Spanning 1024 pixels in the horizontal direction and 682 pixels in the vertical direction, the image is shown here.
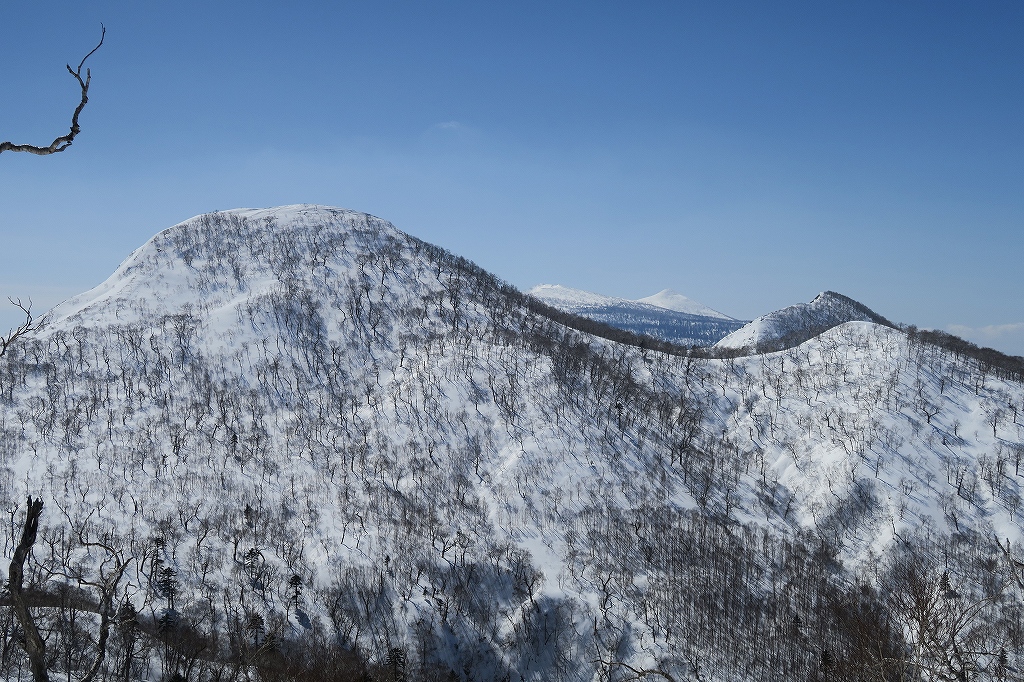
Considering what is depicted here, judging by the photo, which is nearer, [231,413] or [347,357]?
[231,413]

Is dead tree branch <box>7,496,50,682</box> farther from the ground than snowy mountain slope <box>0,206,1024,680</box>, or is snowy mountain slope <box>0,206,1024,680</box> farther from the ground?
dead tree branch <box>7,496,50,682</box>

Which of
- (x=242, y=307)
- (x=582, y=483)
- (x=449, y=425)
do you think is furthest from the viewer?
(x=242, y=307)

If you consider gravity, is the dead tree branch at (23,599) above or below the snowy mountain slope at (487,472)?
above

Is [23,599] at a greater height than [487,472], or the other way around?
[23,599]

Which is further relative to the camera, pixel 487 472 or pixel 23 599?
pixel 487 472

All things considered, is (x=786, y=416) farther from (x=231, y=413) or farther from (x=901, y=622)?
(x=231, y=413)

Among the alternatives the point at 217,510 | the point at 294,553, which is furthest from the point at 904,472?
the point at 217,510

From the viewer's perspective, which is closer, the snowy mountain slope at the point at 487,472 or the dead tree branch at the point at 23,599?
the dead tree branch at the point at 23,599

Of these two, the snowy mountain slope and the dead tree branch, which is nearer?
the dead tree branch
